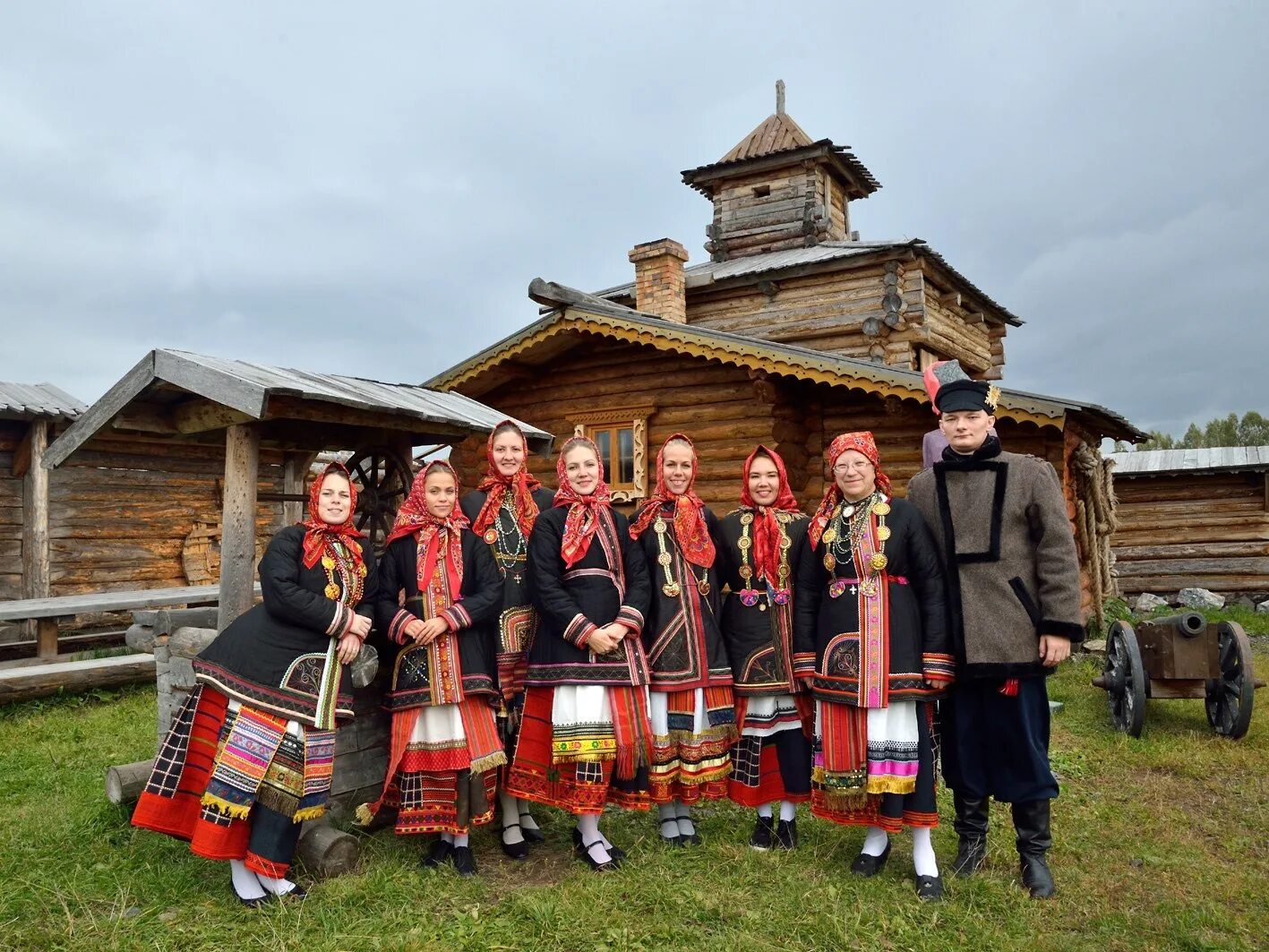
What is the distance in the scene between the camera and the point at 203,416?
471cm

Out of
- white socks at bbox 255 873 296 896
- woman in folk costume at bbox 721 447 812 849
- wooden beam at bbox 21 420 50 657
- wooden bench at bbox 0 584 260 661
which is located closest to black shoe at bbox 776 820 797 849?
woman in folk costume at bbox 721 447 812 849

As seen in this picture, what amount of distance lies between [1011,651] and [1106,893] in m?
1.15

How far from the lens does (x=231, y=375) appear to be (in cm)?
420

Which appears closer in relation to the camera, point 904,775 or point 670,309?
point 904,775

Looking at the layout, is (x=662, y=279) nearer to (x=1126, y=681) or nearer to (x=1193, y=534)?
(x=1126, y=681)

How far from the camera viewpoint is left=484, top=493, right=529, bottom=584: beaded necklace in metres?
4.25

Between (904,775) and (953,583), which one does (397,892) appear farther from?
(953,583)

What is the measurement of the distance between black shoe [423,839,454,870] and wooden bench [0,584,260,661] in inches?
172

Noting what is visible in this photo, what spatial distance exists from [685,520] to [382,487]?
2626mm

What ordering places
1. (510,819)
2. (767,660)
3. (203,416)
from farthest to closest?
(203,416)
(510,819)
(767,660)

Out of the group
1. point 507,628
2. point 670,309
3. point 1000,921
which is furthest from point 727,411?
point 1000,921

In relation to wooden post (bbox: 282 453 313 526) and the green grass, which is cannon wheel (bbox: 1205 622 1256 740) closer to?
the green grass


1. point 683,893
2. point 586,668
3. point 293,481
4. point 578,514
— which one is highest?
point 293,481

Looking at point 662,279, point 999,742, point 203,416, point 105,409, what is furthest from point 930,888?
point 662,279
